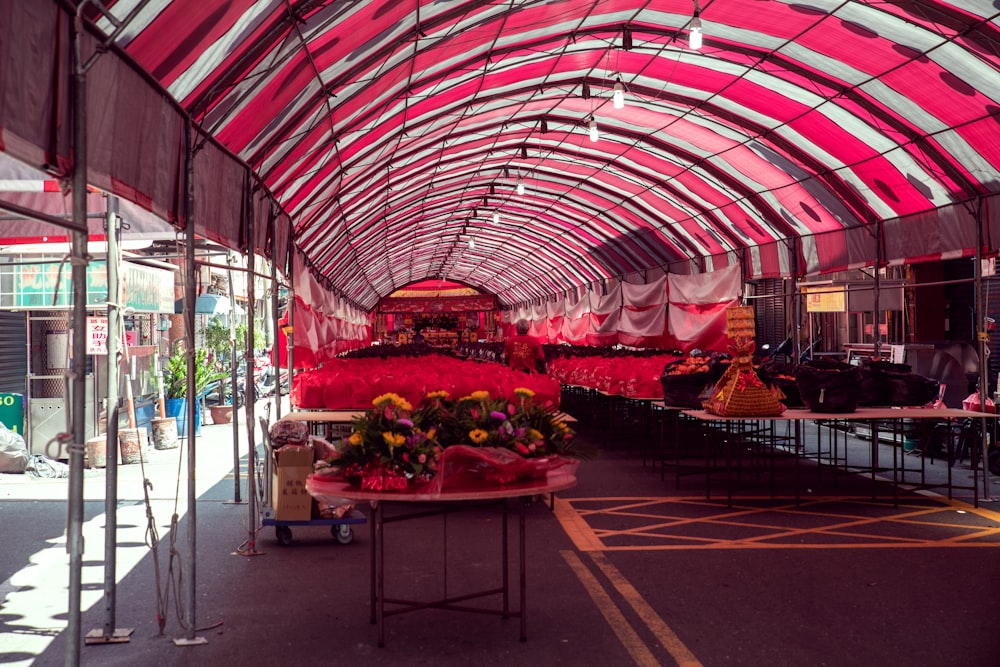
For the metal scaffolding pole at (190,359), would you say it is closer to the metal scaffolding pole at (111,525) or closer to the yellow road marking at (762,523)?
the metal scaffolding pole at (111,525)

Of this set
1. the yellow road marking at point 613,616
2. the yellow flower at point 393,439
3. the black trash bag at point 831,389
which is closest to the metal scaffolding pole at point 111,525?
the yellow flower at point 393,439

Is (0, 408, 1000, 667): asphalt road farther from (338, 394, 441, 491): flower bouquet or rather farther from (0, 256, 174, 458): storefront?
(0, 256, 174, 458): storefront

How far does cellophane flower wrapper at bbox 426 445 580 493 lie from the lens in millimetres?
5703

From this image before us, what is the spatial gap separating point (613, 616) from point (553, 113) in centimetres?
1423

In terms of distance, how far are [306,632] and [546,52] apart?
10223 mm

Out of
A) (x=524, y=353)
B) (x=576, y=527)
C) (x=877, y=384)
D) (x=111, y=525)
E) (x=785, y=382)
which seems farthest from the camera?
(x=524, y=353)

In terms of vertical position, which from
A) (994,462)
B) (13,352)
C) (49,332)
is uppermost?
(49,332)

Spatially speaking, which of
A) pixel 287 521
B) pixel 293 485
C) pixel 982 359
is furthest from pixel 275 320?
pixel 982 359

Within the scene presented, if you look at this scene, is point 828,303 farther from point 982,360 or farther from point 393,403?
point 393,403

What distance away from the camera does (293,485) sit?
8.52 metres

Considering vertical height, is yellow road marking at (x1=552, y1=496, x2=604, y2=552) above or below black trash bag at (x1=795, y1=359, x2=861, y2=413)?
below

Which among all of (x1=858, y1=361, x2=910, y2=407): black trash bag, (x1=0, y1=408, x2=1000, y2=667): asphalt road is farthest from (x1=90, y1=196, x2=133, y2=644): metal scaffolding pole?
(x1=858, y1=361, x2=910, y2=407): black trash bag

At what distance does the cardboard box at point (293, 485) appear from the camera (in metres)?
8.46

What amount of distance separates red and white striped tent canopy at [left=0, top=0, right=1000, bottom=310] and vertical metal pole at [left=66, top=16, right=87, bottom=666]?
0.07m
